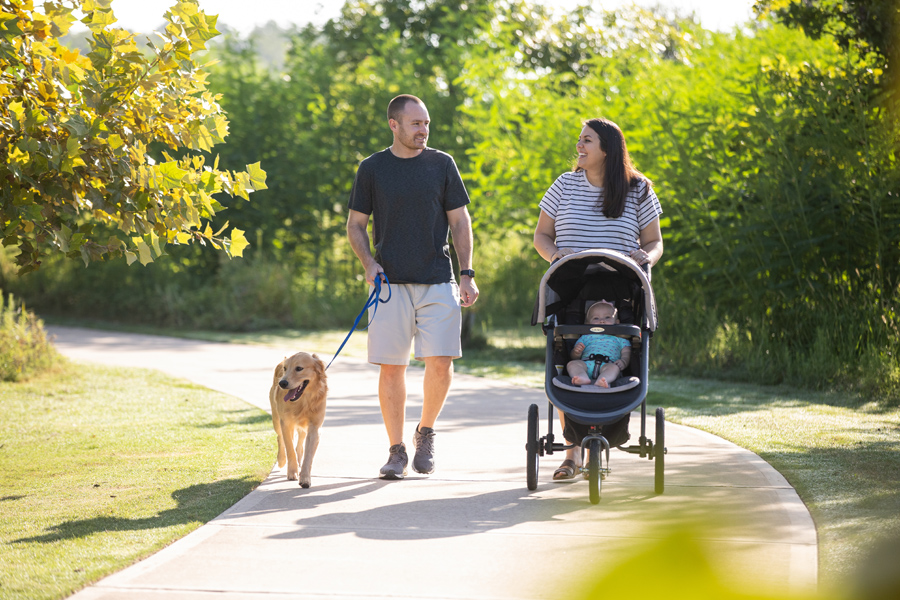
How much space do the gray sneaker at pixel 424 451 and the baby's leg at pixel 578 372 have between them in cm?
116

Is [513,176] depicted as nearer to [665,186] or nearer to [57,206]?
[665,186]

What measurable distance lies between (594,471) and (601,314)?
969 mm

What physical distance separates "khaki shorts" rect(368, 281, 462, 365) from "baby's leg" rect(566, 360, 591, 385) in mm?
919

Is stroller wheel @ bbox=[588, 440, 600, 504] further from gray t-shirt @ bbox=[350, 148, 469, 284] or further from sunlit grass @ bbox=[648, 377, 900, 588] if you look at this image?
gray t-shirt @ bbox=[350, 148, 469, 284]

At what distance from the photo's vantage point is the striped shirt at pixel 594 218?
19.3 ft

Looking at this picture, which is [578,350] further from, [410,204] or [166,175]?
[166,175]

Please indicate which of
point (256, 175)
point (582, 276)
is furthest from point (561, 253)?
point (256, 175)

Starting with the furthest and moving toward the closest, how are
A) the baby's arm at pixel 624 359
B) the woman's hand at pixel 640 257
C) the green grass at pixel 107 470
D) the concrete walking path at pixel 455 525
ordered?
1. the woman's hand at pixel 640 257
2. the baby's arm at pixel 624 359
3. the green grass at pixel 107 470
4. the concrete walking path at pixel 455 525

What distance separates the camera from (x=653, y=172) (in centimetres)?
1322

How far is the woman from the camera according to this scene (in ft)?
19.2

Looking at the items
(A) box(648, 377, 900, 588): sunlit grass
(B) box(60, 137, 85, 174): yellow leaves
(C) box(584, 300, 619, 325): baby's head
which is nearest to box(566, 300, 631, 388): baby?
(C) box(584, 300, 619, 325): baby's head

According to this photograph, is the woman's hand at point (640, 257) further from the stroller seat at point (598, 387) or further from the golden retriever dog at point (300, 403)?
the golden retriever dog at point (300, 403)

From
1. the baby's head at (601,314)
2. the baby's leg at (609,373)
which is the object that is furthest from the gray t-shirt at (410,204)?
the baby's leg at (609,373)

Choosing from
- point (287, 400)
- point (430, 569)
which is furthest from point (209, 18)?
point (430, 569)
